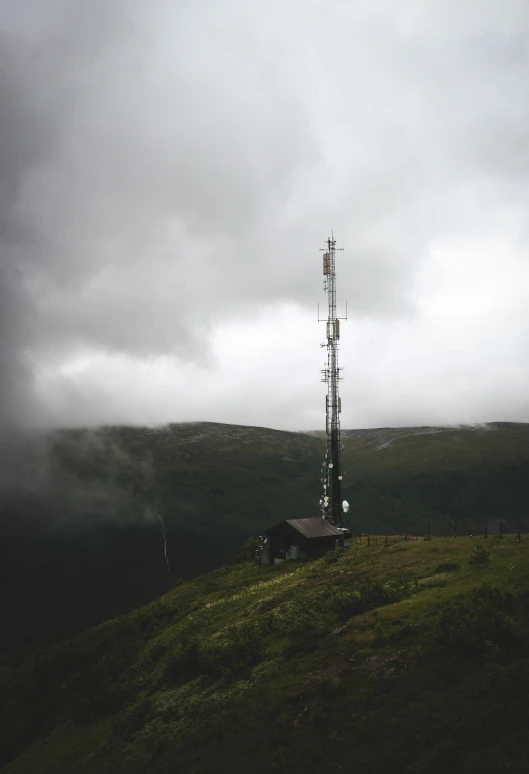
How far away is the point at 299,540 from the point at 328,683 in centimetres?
4229

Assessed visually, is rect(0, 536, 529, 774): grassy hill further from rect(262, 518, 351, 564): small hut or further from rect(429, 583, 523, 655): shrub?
rect(262, 518, 351, 564): small hut

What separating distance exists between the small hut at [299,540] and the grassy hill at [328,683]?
30.7 feet

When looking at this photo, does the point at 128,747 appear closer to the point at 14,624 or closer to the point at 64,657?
the point at 64,657

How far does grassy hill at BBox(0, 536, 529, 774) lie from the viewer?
27.4 metres

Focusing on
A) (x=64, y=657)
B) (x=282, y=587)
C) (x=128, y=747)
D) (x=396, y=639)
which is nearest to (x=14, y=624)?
(x=64, y=657)

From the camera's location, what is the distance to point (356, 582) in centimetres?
5291

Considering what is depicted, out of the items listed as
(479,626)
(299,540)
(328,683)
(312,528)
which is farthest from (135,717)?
(312,528)

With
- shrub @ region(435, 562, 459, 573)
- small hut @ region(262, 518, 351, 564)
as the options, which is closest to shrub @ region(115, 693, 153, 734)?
shrub @ region(435, 562, 459, 573)

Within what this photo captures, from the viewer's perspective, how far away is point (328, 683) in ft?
111

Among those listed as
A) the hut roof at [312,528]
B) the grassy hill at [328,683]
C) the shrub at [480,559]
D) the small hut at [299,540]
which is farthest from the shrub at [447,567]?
the hut roof at [312,528]

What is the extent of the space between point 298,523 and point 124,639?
26.7m

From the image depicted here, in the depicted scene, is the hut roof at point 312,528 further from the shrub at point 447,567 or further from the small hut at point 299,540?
the shrub at point 447,567

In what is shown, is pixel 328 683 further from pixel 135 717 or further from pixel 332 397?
pixel 332 397

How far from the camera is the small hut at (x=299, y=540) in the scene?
248 ft
